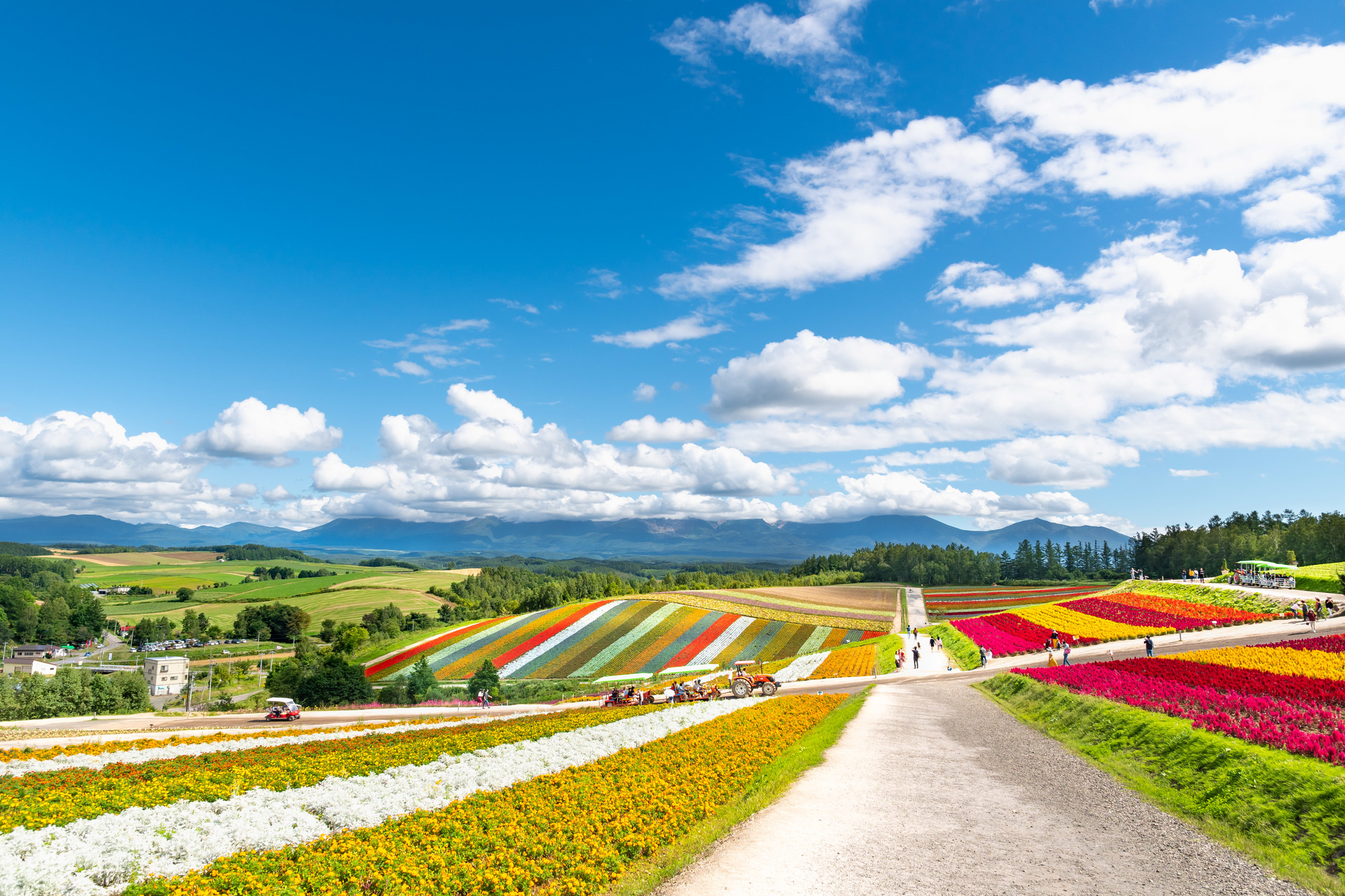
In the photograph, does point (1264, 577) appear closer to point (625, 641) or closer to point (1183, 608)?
point (1183, 608)

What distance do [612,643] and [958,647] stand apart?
34.0m

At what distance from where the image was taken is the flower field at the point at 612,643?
6334 cm

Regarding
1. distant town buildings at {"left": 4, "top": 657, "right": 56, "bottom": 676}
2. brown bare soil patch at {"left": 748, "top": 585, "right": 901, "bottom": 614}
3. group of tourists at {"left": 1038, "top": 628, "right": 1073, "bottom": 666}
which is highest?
group of tourists at {"left": 1038, "top": 628, "right": 1073, "bottom": 666}

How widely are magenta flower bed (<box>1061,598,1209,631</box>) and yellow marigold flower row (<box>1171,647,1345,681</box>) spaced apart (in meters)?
22.8

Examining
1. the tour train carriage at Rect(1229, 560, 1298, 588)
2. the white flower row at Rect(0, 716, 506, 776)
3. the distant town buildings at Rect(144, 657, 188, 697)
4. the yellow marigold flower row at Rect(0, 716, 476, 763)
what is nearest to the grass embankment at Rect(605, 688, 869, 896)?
the white flower row at Rect(0, 716, 506, 776)

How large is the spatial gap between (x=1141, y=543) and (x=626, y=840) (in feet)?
619

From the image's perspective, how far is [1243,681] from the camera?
910 inches

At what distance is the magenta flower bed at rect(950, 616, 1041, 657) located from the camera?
172 feet

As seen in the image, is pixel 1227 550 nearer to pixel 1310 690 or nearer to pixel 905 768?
pixel 1310 690

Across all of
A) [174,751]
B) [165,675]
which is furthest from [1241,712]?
[165,675]

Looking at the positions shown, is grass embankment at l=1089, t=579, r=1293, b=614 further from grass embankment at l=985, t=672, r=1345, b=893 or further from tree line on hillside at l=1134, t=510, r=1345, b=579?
grass embankment at l=985, t=672, r=1345, b=893

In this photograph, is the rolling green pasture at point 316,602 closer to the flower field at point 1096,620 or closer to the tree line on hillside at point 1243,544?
the flower field at point 1096,620

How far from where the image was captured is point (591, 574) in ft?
430

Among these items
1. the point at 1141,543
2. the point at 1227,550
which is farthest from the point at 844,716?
the point at 1141,543
